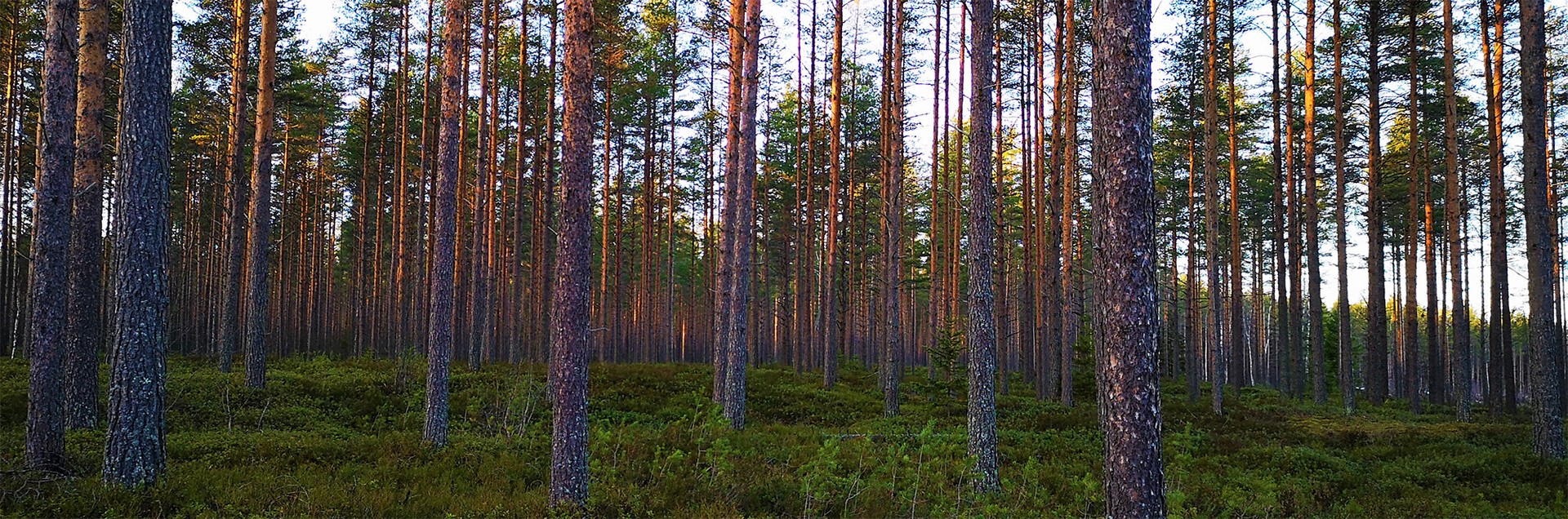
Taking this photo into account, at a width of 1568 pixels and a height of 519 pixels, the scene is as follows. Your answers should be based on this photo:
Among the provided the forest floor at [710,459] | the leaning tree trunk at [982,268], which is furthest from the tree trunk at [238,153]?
the leaning tree trunk at [982,268]

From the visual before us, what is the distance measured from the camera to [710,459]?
9430 mm

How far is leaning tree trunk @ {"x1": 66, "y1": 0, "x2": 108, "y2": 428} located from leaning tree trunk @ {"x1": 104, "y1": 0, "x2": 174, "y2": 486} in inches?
97.9

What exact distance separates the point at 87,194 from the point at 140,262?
306 centimetres

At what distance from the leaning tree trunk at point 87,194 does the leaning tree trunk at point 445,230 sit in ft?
12.4

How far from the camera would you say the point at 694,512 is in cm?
763

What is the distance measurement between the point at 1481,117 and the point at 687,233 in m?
39.0

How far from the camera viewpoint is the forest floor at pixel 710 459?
7.67m

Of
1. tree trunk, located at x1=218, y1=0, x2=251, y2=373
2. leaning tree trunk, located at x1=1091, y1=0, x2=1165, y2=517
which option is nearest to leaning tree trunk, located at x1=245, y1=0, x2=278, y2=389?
tree trunk, located at x1=218, y1=0, x2=251, y2=373

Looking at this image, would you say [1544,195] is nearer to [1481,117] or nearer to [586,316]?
[1481,117]

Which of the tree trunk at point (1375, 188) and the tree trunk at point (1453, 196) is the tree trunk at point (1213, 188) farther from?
the tree trunk at point (1375, 188)

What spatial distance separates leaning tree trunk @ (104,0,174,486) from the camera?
7.31 meters

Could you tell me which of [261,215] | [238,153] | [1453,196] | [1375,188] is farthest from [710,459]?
[1375,188]

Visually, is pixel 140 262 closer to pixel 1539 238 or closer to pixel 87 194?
pixel 87 194

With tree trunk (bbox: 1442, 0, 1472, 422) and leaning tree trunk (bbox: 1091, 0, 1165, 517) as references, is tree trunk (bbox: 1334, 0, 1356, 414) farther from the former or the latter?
leaning tree trunk (bbox: 1091, 0, 1165, 517)
